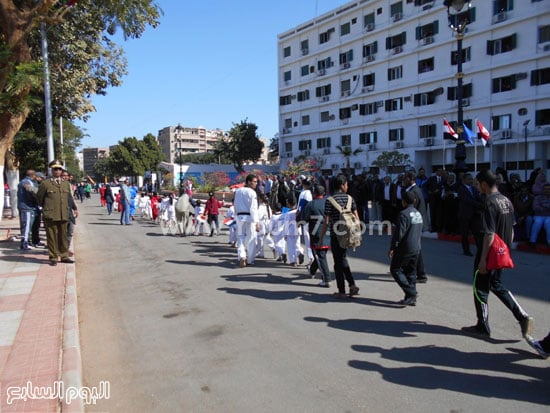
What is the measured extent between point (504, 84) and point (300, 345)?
38870mm

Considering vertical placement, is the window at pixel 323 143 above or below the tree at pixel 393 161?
above

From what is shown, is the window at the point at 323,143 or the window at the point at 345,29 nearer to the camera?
the window at the point at 345,29

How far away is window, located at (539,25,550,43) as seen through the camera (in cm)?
3388

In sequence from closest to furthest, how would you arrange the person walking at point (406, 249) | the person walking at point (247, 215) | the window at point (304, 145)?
1. the person walking at point (406, 249)
2. the person walking at point (247, 215)
3. the window at point (304, 145)

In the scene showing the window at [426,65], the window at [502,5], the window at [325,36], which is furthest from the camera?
the window at [325,36]

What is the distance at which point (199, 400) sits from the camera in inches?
149

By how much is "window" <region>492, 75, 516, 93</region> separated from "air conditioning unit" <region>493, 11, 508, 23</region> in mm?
4568

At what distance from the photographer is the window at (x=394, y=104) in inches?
1788

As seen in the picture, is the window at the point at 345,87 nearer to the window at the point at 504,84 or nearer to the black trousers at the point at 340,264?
the window at the point at 504,84

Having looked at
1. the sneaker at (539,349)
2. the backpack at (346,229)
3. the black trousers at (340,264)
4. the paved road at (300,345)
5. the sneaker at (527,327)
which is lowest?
the paved road at (300,345)

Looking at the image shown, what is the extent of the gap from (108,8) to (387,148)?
123 ft

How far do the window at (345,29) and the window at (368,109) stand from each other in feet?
28.8

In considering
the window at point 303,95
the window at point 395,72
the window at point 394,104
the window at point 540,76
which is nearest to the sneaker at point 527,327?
the window at point 540,76

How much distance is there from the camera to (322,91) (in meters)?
53.9
